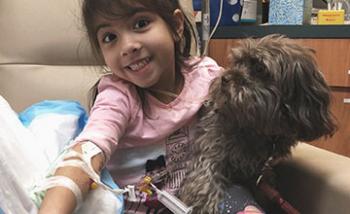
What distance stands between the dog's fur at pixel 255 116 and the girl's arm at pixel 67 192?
22cm

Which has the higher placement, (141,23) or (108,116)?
(141,23)

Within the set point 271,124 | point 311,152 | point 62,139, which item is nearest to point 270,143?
point 271,124

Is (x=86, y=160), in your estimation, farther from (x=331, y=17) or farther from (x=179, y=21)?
(x=331, y=17)

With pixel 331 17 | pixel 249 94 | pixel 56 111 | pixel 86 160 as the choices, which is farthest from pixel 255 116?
pixel 331 17

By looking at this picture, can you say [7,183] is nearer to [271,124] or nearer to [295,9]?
[271,124]

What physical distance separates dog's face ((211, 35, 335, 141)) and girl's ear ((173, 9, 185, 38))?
0.80ft

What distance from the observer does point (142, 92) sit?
1.08 m

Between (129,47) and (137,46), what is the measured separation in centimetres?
2

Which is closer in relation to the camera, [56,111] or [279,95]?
[279,95]

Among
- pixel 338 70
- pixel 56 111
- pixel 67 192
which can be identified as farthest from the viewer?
pixel 338 70

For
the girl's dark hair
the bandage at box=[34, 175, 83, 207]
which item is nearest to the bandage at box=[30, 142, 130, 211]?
the bandage at box=[34, 175, 83, 207]

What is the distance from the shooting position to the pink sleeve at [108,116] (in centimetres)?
90

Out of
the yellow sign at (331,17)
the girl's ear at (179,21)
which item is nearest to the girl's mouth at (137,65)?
the girl's ear at (179,21)

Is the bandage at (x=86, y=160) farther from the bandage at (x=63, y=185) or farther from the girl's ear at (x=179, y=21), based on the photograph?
the girl's ear at (x=179, y=21)
